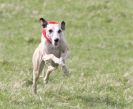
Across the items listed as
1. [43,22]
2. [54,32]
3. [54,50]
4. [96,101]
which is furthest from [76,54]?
[54,32]

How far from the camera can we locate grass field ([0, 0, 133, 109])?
10852 millimetres

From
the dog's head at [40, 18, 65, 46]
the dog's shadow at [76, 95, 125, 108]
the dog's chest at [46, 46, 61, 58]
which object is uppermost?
the dog's head at [40, 18, 65, 46]

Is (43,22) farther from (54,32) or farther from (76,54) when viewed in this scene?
Answer: (76,54)

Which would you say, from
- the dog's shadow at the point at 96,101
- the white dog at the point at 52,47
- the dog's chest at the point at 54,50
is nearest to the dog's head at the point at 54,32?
the white dog at the point at 52,47

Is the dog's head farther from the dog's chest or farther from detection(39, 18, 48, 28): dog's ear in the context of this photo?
the dog's chest

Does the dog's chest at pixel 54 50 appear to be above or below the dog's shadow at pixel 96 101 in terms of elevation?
above

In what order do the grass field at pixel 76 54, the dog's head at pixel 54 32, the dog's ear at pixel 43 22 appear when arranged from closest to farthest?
1. the dog's head at pixel 54 32
2. the dog's ear at pixel 43 22
3. the grass field at pixel 76 54

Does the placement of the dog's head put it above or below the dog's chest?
above

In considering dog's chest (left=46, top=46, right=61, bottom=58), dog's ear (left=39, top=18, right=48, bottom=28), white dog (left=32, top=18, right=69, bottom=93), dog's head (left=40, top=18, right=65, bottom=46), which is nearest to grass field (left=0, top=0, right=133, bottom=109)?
white dog (left=32, top=18, right=69, bottom=93)

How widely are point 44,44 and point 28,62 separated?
6.36 m

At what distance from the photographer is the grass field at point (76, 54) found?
10.9 meters

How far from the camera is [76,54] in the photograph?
19188mm

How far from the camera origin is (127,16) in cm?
2516

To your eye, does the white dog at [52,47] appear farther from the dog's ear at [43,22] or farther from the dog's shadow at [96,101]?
the dog's shadow at [96,101]
